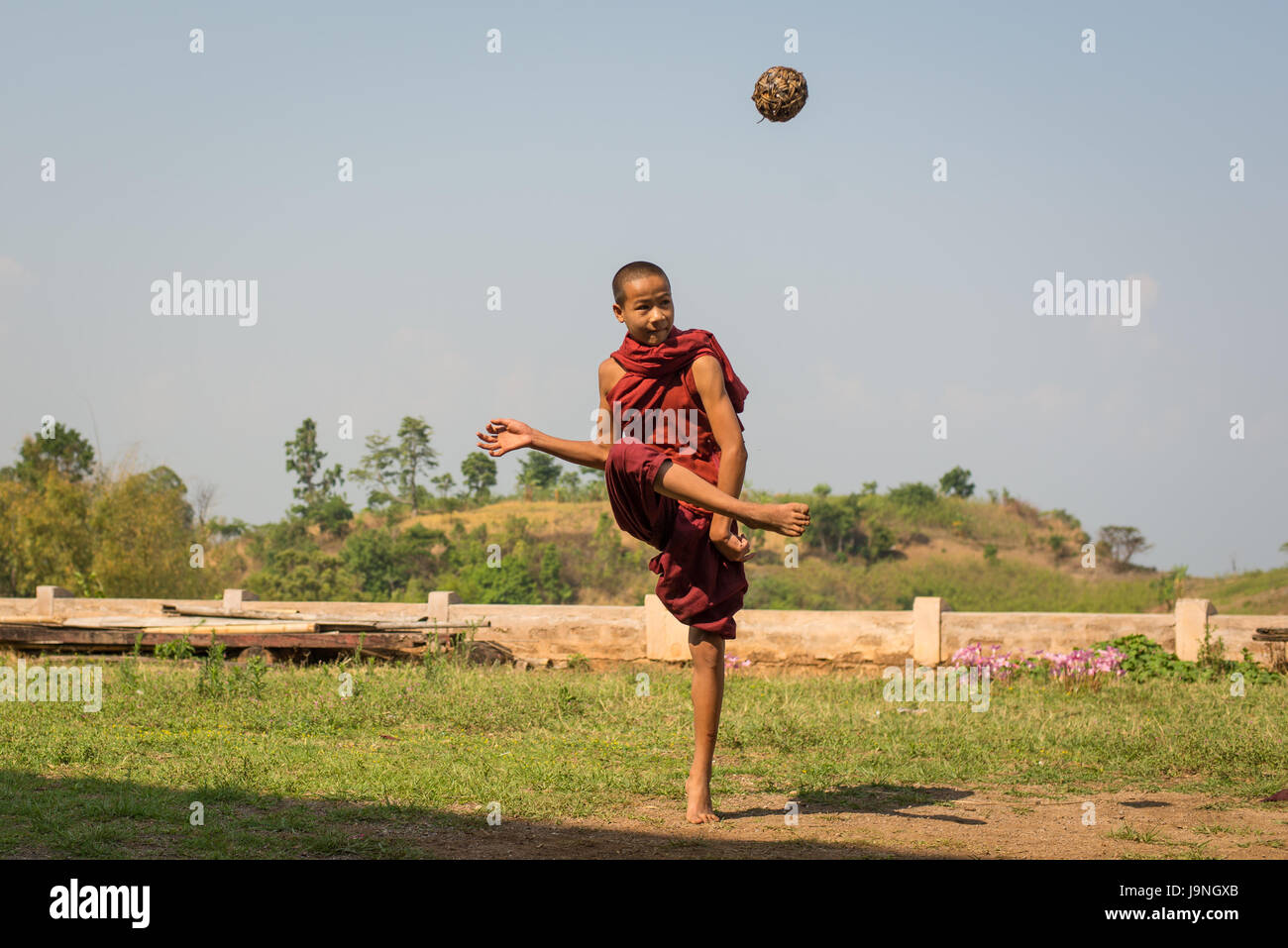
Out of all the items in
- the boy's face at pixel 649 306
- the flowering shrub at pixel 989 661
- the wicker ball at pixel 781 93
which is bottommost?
the flowering shrub at pixel 989 661

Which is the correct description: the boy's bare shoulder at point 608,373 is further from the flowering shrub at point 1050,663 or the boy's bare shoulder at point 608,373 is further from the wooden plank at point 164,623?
the wooden plank at point 164,623

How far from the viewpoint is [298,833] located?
464 centimetres

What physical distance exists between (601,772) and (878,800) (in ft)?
4.93

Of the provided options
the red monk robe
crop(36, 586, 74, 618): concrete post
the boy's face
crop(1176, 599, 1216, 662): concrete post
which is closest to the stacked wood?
crop(36, 586, 74, 618): concrete post

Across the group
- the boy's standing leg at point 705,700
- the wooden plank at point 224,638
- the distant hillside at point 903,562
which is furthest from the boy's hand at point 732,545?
the distant hillside at point 903,562

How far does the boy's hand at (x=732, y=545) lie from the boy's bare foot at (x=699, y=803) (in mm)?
1052

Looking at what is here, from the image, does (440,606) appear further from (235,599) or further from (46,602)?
(46,602)

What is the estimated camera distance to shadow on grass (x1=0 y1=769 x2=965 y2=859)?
4.32 metres

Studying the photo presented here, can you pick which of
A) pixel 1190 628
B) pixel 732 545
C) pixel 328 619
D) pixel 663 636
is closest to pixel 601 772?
pixel 732 545

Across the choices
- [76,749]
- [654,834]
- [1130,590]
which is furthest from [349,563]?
[654,834]

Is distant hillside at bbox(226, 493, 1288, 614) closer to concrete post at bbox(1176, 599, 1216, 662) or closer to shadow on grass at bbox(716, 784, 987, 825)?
concrete post at bbox(1176, 599, 1216, 662)

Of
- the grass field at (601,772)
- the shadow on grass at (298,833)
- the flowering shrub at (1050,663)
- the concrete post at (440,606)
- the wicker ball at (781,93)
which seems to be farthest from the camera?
the concrete post at (440,606)

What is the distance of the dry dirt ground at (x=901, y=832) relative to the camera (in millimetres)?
4445

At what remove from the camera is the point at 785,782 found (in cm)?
633
